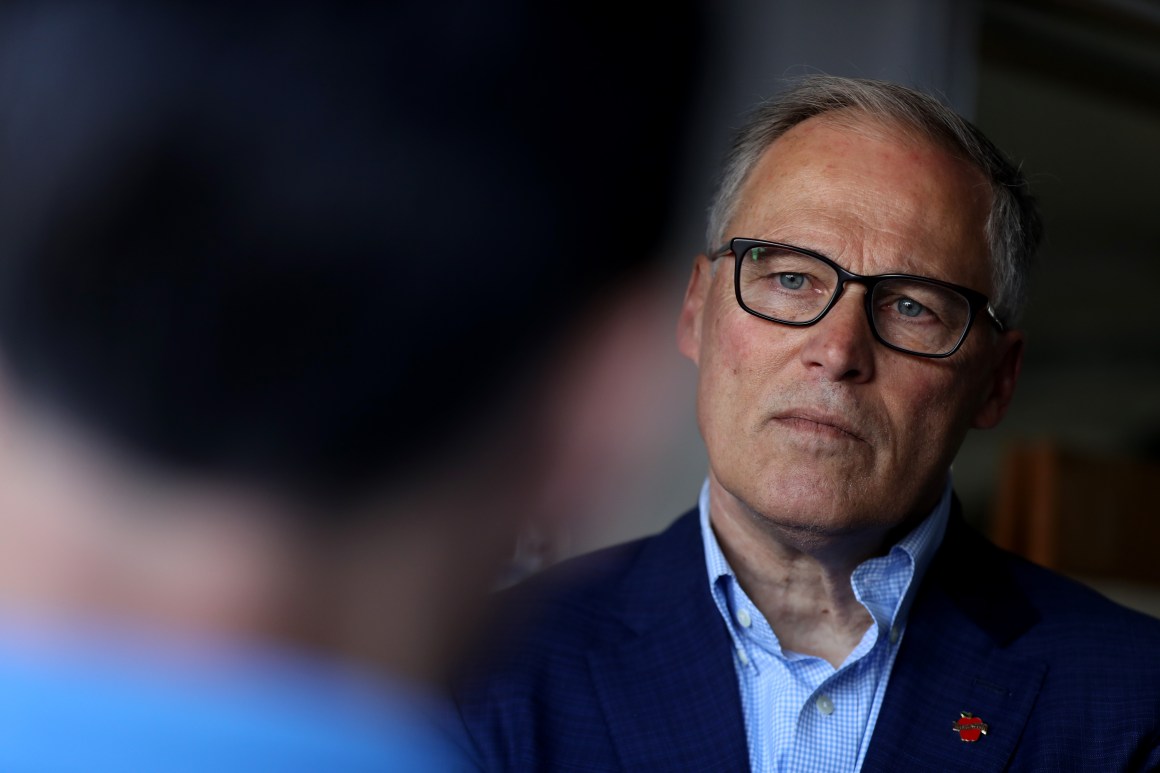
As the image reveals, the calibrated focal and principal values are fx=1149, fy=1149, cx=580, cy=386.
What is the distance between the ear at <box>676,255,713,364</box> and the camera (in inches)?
72.8

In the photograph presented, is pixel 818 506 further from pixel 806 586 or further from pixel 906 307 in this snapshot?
pixel 906 307

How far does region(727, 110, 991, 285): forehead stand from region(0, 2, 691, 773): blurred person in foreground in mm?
1267

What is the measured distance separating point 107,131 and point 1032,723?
156 cm

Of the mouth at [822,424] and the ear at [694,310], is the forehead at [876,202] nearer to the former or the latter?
the ear at [694,310]

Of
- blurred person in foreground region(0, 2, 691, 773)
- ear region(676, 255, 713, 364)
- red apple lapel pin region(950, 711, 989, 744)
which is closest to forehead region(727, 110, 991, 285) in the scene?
ear region(676, 255, 713, 364)

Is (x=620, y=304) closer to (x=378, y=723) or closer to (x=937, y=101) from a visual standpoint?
(x=378, y=723)

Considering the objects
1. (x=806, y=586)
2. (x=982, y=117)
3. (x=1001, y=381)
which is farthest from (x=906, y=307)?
(x=982, y=117)

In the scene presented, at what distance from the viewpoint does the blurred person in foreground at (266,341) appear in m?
0.37

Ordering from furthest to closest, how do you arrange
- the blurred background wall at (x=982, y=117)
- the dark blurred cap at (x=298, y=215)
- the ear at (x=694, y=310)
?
the ear at (x=694, y=310) < the blurred background wall at (x=982, y=117) < the dark blurred cap at (x=298, y=215)

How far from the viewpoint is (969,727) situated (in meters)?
1.58

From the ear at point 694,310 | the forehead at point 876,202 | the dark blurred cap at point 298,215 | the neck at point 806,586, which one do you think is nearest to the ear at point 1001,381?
the forehead at point 876,202

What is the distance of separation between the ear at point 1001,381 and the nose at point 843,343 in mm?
309

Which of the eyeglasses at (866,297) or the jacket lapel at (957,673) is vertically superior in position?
the eyeglasses at (866,297)

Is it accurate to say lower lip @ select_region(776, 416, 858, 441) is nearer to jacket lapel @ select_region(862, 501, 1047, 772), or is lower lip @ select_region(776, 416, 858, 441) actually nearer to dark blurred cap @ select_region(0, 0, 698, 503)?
jacket lapel @ select_region(862, 501, 1047, 772)
